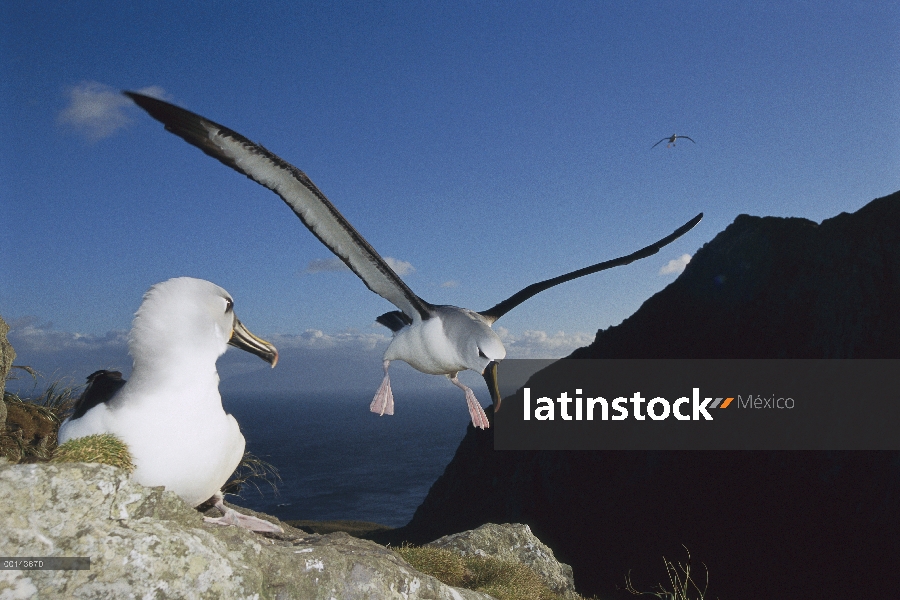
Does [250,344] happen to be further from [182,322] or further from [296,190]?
[296,190]

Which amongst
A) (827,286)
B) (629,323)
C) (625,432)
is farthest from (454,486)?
(827,286)

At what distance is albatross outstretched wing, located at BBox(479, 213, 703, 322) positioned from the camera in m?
9.51

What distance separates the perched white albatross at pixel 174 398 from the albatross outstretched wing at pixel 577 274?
623cm

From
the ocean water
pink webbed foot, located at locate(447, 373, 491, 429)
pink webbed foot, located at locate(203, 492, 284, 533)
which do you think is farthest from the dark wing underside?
the ocean water

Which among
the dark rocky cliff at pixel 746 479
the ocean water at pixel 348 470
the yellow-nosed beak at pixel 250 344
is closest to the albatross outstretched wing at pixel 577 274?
the yellow-nosed beak at pixel 250 344

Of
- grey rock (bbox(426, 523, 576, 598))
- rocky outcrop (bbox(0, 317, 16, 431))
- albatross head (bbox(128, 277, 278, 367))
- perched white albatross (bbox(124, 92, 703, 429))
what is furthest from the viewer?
grey rock (bbox(426, 523, 576, 598))

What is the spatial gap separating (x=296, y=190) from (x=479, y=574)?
5.32 m

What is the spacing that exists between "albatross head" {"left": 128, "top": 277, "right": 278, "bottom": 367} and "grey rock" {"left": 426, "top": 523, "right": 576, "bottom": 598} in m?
6.95

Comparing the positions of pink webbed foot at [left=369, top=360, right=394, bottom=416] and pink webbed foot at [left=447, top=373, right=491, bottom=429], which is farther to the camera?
pink webbed foot at [left=369, top=360, right=394, bottom=416]

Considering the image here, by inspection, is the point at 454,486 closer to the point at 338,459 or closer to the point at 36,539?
the point at 36,539

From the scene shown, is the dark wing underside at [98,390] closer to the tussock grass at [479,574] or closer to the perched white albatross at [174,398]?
the perched white albatross at [174,398]

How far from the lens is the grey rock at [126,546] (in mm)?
2807

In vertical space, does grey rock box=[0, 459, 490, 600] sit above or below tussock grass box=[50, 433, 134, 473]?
below

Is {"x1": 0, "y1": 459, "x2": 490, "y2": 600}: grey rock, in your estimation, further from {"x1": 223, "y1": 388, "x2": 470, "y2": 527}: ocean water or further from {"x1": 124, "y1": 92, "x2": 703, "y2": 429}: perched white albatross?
{"x1": 223, "y1": 388, "x2": 470, "y2": 527}: ocean water
